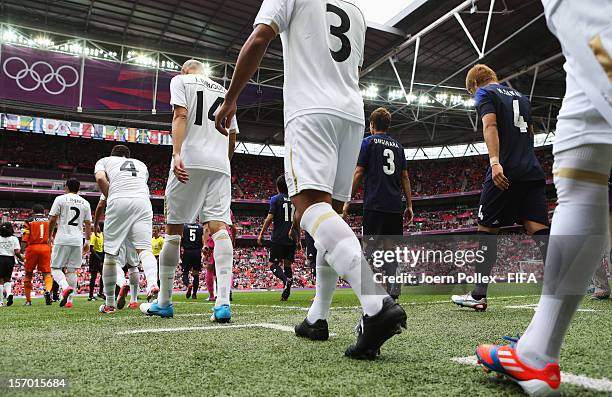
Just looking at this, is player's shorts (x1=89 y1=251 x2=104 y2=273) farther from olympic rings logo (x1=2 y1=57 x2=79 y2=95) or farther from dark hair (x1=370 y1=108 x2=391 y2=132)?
olympic rings logo (x1=2 y1=57 x2=79 y2=95)

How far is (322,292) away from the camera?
241cm

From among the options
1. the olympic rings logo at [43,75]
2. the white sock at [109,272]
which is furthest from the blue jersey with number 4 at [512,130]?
the olympic rings logo at [43,75]

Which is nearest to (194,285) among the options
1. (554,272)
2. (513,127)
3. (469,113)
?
(513,127)

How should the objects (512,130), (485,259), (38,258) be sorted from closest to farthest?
(512,130), (485,259), (38,258)

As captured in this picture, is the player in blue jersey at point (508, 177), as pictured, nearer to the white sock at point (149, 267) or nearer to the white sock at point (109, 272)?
Result: the white sock at point (149, 267)

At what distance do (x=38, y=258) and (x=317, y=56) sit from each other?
7.74 meters

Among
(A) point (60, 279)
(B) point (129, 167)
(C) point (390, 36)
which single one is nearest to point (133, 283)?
(A) point (60, 279)

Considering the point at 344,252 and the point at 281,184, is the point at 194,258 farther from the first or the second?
the point at 344,252

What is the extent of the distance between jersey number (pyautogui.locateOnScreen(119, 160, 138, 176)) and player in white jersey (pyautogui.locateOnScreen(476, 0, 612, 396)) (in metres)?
4.58

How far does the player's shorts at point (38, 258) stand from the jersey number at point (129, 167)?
13.4 ft

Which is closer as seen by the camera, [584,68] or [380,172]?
[584,68]

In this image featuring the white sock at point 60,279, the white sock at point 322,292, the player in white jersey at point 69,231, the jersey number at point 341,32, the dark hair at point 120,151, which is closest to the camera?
the jersey number at point 341,32

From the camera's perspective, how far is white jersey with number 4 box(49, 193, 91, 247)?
6914mm

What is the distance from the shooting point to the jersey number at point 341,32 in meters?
2.25
